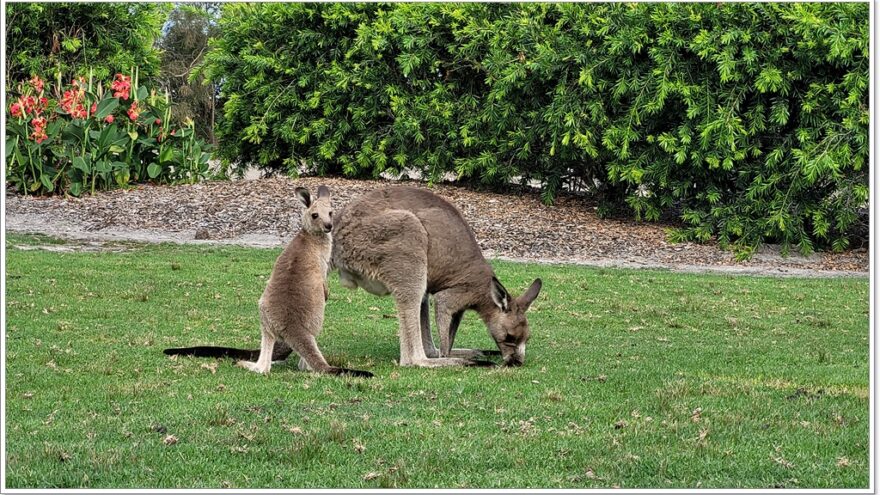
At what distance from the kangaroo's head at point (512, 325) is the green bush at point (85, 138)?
13.1 meters

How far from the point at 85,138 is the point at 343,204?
205 inches

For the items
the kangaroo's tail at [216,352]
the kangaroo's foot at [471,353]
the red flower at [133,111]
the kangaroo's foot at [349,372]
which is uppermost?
the red flower at [133,111]

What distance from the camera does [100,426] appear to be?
6.54 m

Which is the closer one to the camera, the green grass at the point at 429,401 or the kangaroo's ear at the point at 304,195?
the green grass at the point at 429,401

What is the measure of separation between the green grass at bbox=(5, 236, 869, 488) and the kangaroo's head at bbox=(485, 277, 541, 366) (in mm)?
185

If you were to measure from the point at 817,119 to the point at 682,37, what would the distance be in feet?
8.70

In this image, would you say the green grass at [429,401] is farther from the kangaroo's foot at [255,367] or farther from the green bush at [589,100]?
the green bush at [589,100]

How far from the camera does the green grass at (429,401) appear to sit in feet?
19.1

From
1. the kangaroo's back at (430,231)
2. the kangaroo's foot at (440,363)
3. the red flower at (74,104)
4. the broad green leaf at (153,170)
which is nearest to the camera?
the kangaroo's foot at (440,363)

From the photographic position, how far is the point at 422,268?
8.85m

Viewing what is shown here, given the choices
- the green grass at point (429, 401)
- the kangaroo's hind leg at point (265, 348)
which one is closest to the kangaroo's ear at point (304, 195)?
the kangaroo's hind leg at point (265, 348)

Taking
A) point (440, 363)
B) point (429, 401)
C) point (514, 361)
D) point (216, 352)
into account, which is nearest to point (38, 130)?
point (216, 352)

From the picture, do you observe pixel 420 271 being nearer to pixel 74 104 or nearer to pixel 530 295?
pixel 530 295

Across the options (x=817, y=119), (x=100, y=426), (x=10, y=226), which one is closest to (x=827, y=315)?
(x=817, y=119)
